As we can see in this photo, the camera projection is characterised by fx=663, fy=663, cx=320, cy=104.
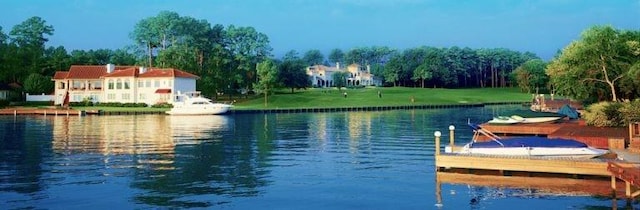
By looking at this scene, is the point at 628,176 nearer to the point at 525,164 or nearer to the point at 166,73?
the point at 525,164

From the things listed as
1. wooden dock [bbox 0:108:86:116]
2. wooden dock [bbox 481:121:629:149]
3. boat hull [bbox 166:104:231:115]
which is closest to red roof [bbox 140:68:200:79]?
boat hull [bbox 166:104:231:115]

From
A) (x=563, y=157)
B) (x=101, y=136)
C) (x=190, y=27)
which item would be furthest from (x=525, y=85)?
(x=563, y=157)

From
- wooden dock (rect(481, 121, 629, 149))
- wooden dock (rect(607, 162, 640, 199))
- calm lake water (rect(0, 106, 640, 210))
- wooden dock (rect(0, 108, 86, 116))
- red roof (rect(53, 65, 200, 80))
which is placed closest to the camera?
wooden dock (rect(607, 162, 640, 199))

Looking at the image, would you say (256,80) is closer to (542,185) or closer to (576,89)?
(576,89)

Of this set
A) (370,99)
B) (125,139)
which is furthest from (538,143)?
(370,99)

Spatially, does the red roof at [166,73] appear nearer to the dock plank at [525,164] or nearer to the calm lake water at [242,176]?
the calm lake water at [242,176]

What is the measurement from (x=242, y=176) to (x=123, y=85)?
83.9m

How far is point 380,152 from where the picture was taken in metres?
37.8

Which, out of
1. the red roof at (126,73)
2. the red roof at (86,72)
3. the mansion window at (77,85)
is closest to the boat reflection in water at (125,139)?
the red roof at (126,73)

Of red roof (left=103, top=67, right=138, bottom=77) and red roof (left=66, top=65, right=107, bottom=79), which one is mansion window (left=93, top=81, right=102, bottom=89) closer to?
red roof (left=66, top=65, right=107, bottom=79)

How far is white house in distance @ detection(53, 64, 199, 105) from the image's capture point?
344 feet

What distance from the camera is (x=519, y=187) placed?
24781mm

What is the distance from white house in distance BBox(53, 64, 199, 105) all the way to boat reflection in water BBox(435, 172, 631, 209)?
82839 mm

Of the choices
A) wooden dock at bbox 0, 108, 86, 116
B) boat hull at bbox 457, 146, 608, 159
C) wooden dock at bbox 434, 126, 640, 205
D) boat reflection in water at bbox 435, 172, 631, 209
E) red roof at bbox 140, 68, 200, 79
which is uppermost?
red roof at bbox 140, 68, 200, 79
